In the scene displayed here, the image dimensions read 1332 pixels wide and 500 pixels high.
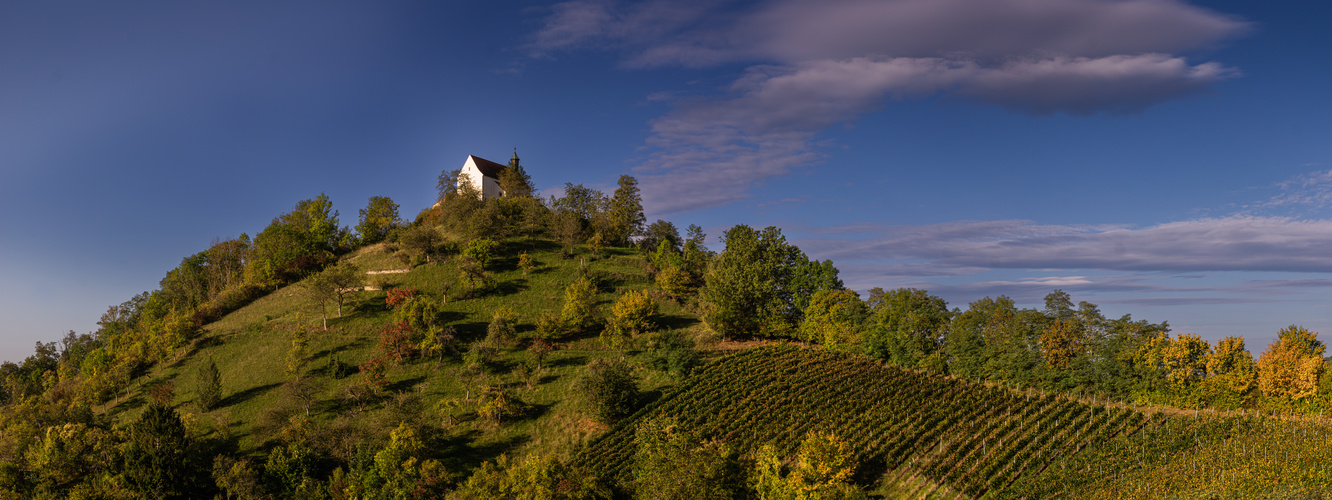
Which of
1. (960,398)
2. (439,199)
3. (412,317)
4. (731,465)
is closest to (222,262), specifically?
(439,199)

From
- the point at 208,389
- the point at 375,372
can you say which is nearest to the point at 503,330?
the point at 375,372

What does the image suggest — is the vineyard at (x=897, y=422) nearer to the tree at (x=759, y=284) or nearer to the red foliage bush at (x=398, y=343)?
the tree at (x=759, y=284)

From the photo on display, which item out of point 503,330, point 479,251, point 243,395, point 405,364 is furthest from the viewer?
point 479,251

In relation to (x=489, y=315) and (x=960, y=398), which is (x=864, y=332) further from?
(x=489, y=315)

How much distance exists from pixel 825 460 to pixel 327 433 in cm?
3158

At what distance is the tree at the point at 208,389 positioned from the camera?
52.0 metres

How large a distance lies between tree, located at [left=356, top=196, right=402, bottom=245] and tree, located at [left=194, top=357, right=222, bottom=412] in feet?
136

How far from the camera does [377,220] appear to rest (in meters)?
96.2

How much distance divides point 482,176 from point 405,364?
50.4m

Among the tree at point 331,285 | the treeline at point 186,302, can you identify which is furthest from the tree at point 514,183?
the tree at point 331,285

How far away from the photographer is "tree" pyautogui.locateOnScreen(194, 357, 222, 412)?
52.0m

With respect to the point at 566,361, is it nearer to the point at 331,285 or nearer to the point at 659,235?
the point at 331,285

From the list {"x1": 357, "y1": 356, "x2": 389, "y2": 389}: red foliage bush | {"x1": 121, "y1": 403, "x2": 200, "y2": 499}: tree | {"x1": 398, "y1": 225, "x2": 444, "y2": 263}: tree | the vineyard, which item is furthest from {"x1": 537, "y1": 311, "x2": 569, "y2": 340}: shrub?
{"x1": 121, "y1": 403, "x2": 200, "y2": 499}: tree

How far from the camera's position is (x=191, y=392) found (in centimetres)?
5616
